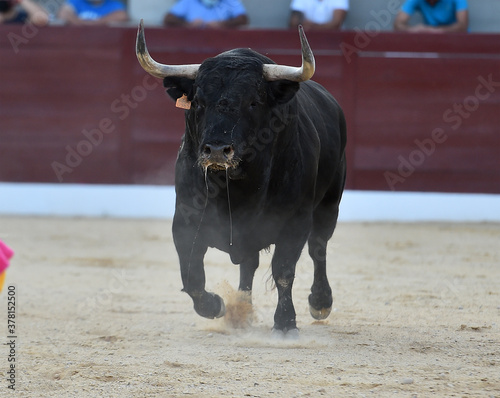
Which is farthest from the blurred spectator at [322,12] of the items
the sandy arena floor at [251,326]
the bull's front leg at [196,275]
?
the bull's front leg at [196,275]

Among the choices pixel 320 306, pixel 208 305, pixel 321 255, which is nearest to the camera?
pixel 208 305

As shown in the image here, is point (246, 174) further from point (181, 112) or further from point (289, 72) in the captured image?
point (181, 112)

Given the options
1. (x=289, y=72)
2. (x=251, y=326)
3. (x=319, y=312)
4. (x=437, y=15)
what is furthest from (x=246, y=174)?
(x=437, y=15)

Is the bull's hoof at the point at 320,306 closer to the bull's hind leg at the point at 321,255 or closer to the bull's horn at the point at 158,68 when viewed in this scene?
the bull's hind leg at the point at 321,255

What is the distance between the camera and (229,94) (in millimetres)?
3264

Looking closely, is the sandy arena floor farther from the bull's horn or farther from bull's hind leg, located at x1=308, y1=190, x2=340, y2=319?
the bull's horn

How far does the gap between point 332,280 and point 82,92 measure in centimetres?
372

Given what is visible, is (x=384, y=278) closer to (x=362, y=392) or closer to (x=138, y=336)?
(x=138, y=336)

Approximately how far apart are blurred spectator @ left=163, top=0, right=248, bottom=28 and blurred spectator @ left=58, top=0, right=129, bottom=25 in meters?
0.46

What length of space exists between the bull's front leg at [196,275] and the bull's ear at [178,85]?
1.83ft

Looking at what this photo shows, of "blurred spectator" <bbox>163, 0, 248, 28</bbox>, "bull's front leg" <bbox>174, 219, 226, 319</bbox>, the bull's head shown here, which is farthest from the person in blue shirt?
"bull's front leg" <bbox>174, 219, 226, 319</bbox>

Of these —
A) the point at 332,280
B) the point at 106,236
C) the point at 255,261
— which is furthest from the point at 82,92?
the point at 255,261

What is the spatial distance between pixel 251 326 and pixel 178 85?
1.07 meters

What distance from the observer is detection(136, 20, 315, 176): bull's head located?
10.3ft
